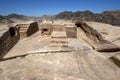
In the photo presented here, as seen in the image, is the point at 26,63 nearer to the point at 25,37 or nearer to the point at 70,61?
the point at 70,61

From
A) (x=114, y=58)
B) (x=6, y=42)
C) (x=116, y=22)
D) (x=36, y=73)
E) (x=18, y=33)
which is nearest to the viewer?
(x=36, y=73)

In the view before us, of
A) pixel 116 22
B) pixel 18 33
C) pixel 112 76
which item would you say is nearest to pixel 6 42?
pixel 18 33

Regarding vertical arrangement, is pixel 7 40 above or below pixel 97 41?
above

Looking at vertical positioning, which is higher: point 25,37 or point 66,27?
point 66,27

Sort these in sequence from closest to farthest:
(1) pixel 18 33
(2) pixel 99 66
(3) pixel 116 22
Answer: (2) pixel 99 66 < (1) pixel 18 33 < (3) pixel 116 22

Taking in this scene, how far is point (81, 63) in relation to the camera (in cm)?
365

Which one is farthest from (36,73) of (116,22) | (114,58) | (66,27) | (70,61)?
(116,22)

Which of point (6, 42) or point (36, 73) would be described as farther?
point (6, 42)

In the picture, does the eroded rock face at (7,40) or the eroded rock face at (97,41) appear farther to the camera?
the eroded rock face at (7,40)

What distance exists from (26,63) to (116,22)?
24557mm

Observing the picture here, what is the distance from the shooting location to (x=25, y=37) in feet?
26.9

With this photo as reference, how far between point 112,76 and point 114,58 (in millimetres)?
786

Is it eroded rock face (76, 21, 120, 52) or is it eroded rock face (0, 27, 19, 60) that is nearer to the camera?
eroded rock face (76, 21, 120, 52)

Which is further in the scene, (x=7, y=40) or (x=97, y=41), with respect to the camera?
(x=97, y=41)
